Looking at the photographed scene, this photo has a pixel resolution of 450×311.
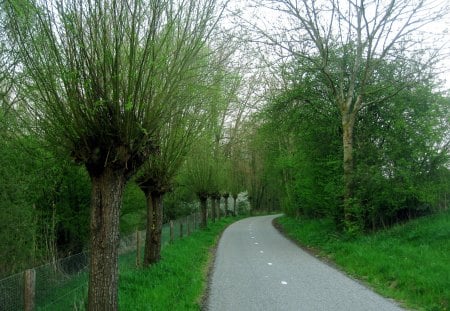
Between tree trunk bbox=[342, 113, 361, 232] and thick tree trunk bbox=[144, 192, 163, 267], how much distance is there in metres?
6.92

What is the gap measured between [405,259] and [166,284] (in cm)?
561

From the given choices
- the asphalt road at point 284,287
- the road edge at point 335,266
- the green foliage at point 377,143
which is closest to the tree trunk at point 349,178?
the green foliage at point 377,143

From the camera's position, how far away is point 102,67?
18.2 ft

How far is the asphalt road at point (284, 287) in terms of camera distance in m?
7.98

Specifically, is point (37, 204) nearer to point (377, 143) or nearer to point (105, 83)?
point (105, 83)

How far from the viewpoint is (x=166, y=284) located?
31.4 ft

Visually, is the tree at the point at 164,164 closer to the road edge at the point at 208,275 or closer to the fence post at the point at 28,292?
the road edge at the point at 208,275

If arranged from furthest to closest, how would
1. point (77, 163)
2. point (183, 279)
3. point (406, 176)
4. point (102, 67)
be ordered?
point (406, 176) → point (183, 279) → point (77, 163) → point (102, 67)

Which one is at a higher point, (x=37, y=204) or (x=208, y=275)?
(x=37, y=204)

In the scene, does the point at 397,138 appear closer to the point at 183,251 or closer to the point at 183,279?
the point at 183,251

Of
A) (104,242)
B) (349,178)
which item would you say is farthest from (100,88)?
(349,178)

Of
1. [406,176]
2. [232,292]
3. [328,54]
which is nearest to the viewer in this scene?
[232,292]

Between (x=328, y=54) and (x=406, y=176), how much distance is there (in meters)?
5.71

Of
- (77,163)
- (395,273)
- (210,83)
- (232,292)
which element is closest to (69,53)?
(77,163)
